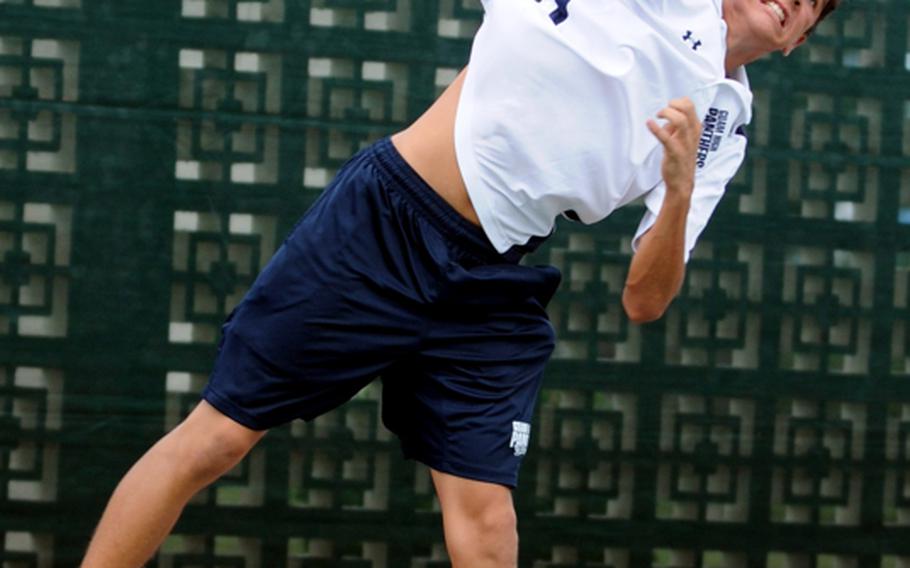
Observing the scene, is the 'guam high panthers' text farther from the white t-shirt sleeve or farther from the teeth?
the teeth

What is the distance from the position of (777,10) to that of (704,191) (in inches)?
15.1

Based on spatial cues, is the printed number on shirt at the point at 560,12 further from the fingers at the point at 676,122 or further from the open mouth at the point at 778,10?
the open mouth at the point at 778,10

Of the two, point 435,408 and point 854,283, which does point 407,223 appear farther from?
point 854,283

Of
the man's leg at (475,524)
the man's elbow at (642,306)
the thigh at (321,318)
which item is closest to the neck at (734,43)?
the man's elbow at (642,306)

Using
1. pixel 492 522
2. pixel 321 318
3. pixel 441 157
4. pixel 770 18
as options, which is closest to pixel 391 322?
pixel 321 318

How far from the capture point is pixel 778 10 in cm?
318

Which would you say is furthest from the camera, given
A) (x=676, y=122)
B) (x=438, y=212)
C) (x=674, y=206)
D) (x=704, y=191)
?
(x=704, y=191)

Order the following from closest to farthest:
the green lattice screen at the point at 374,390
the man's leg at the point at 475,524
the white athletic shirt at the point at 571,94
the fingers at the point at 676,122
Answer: the fingers at the point at 676,122 → the white athletic shirt at the point at 571,94 → the man's leg at the point at 475,524 → the green lattice screen at the point at 374,390

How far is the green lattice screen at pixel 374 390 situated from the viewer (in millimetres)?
3973

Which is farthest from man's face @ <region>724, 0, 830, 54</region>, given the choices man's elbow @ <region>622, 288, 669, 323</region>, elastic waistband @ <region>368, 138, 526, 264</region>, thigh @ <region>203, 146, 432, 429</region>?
thigh @ <region>203, 146, 432, 429</region>

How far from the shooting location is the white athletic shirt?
2979 millimetres

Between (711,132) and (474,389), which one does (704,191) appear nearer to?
(711,132)

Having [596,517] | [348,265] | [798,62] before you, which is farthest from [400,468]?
[798,62]

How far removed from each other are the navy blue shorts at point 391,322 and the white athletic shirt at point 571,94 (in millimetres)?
107
